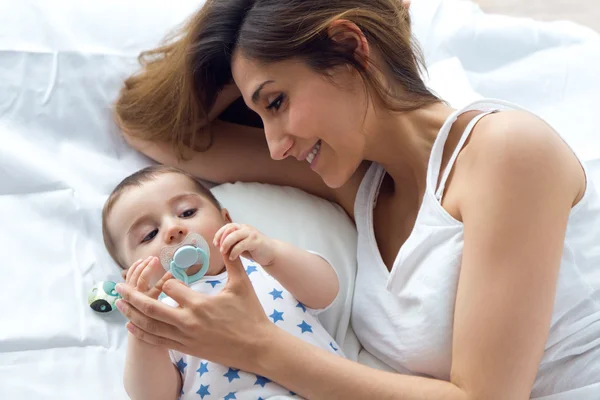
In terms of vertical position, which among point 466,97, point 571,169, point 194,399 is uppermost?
point 571,169

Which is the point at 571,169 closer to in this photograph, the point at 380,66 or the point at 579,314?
the point at 579,314

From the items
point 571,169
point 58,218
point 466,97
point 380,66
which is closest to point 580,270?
point 571,169

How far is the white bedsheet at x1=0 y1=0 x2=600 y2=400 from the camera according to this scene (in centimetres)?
132

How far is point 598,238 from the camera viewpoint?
3.95 ft

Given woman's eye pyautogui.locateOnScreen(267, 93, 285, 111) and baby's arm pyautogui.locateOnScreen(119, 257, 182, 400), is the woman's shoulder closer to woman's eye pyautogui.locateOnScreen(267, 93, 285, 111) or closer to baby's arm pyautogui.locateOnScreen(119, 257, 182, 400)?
woman's eye pyautogui.locateOnScreen(267, 93, 285, 111)

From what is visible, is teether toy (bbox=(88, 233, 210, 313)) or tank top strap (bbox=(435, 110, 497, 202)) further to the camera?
teether toy (bbox=(88, 233, 210, 313))

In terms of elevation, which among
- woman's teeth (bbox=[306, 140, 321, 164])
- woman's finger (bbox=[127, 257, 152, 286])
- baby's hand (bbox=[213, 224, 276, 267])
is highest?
woman's teeth (bbox=[306, 140, 321, 164])

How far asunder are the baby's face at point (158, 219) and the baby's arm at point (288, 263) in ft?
0.45

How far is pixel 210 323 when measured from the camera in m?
1.14

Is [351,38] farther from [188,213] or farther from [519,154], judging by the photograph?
[188,213]

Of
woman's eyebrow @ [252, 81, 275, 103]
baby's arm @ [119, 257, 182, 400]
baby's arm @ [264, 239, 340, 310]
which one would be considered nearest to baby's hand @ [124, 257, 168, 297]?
baby's arm @ [119, 257, 182, 400]

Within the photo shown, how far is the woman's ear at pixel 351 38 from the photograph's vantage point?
1217mm

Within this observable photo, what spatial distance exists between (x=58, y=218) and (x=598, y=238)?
1.06 m

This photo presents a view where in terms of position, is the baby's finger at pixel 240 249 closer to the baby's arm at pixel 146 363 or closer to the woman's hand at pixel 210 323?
the woman's hand at pixel 210 323
